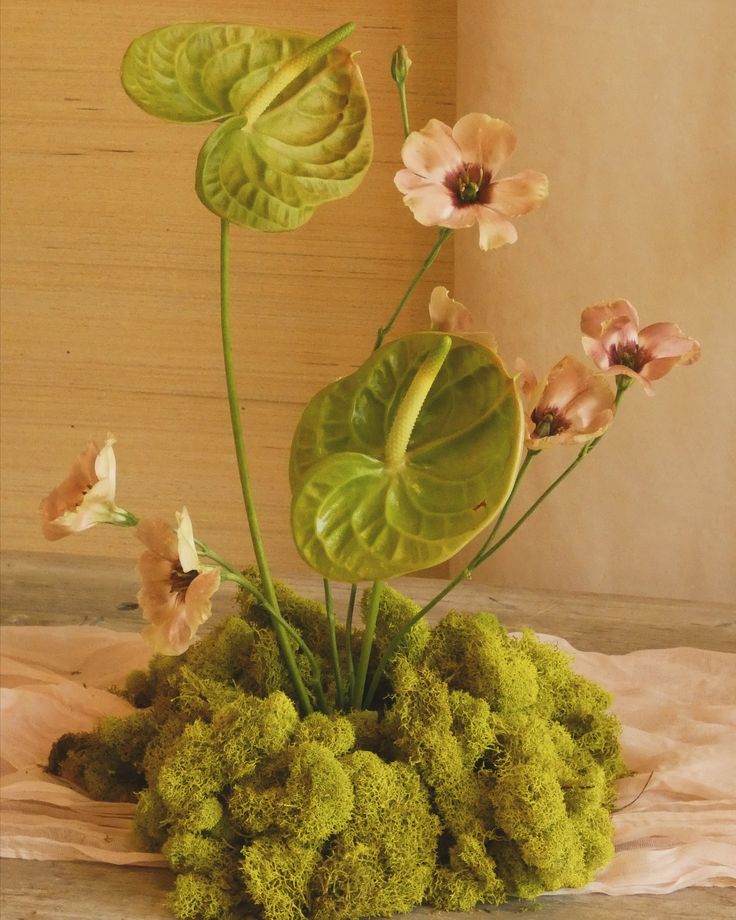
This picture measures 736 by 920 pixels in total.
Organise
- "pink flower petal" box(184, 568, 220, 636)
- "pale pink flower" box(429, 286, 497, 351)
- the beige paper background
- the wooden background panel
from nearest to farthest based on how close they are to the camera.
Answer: "pink flower petal" box(184, 568, 220, 636) → "pale pink flower" box(429, 286, 497, 351) → the beige paper background → the wooden background panel

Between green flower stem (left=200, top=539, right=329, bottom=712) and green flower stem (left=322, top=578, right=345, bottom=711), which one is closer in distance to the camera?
green flower stem (left=200, top=539, right=329, bottom=712)

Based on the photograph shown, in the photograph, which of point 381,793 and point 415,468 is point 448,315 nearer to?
point 415,468

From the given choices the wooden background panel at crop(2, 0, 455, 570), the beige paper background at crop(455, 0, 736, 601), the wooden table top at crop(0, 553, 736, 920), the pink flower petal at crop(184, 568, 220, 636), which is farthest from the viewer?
the wooden background panel at crop(2, 0, 455, 570)

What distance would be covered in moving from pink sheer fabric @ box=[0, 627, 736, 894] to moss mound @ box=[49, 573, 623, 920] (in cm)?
5

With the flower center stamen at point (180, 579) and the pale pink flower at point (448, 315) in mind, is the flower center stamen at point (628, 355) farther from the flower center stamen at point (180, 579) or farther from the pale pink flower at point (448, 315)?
the flower center stamen at point (180, 579)

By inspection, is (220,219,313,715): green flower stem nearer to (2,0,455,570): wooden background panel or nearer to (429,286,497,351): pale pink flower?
(429,286,497,351): pale pink flower

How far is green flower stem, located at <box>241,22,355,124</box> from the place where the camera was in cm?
71

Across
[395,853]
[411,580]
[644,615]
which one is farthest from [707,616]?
[395,853]

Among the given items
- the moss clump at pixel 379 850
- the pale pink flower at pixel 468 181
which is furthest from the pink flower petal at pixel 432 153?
the moss clump at pixel 379 850

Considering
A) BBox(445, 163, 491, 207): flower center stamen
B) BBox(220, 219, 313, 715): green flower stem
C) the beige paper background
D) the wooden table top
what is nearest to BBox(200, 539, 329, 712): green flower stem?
BBox(220, 219, 313, 715): green flower stem

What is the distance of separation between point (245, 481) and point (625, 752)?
0.41m

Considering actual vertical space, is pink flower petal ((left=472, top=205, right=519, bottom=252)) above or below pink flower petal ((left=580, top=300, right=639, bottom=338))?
above

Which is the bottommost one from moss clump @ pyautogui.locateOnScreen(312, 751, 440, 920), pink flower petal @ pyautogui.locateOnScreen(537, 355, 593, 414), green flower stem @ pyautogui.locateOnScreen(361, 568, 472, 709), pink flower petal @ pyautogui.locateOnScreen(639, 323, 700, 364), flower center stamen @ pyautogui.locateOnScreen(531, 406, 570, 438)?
moss clump @ pyautogui.locateOnScreen(312, 751, 440, 920)

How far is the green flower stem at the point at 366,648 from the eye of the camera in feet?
2.68
